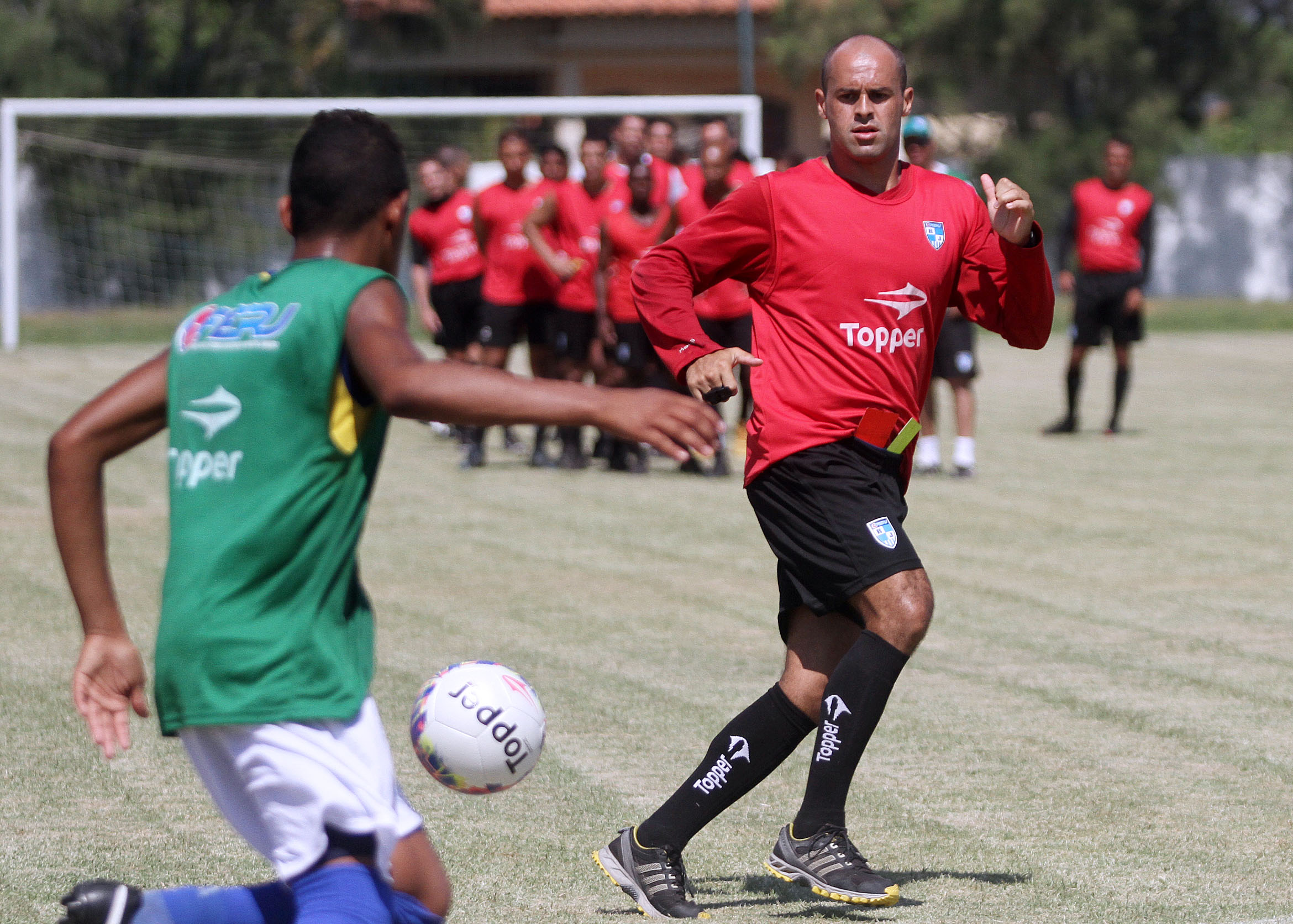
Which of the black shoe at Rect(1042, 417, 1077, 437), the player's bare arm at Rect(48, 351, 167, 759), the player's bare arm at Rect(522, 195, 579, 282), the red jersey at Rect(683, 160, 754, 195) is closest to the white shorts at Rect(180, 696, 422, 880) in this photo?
the player's bare arm at Rect(48, 351, 167, 759)

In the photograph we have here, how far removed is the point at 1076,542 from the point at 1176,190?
83.5 ft

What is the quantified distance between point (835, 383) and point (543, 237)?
877 centimetres

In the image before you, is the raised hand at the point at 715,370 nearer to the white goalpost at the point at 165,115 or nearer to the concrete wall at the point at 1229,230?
the white goalpost at the point at 165,115

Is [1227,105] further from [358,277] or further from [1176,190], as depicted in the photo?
[358,277]

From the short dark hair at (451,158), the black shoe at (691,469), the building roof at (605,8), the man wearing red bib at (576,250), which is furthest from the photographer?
the building roof at (605,8)

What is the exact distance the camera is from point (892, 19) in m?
34.6

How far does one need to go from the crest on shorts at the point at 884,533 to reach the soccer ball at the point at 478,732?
1.05m

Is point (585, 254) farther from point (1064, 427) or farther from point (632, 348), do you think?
point (1064, 427)

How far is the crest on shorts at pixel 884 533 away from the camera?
4551mm

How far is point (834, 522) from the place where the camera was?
180 inches

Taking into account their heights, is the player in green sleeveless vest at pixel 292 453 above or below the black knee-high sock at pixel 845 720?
above

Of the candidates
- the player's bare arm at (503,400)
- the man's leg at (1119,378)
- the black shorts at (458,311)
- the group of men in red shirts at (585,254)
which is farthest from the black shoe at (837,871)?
the man's leg at (1119,378)

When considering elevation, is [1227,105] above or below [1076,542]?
above

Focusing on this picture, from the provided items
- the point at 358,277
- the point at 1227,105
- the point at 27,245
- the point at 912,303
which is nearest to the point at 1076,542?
the point at 912,303
